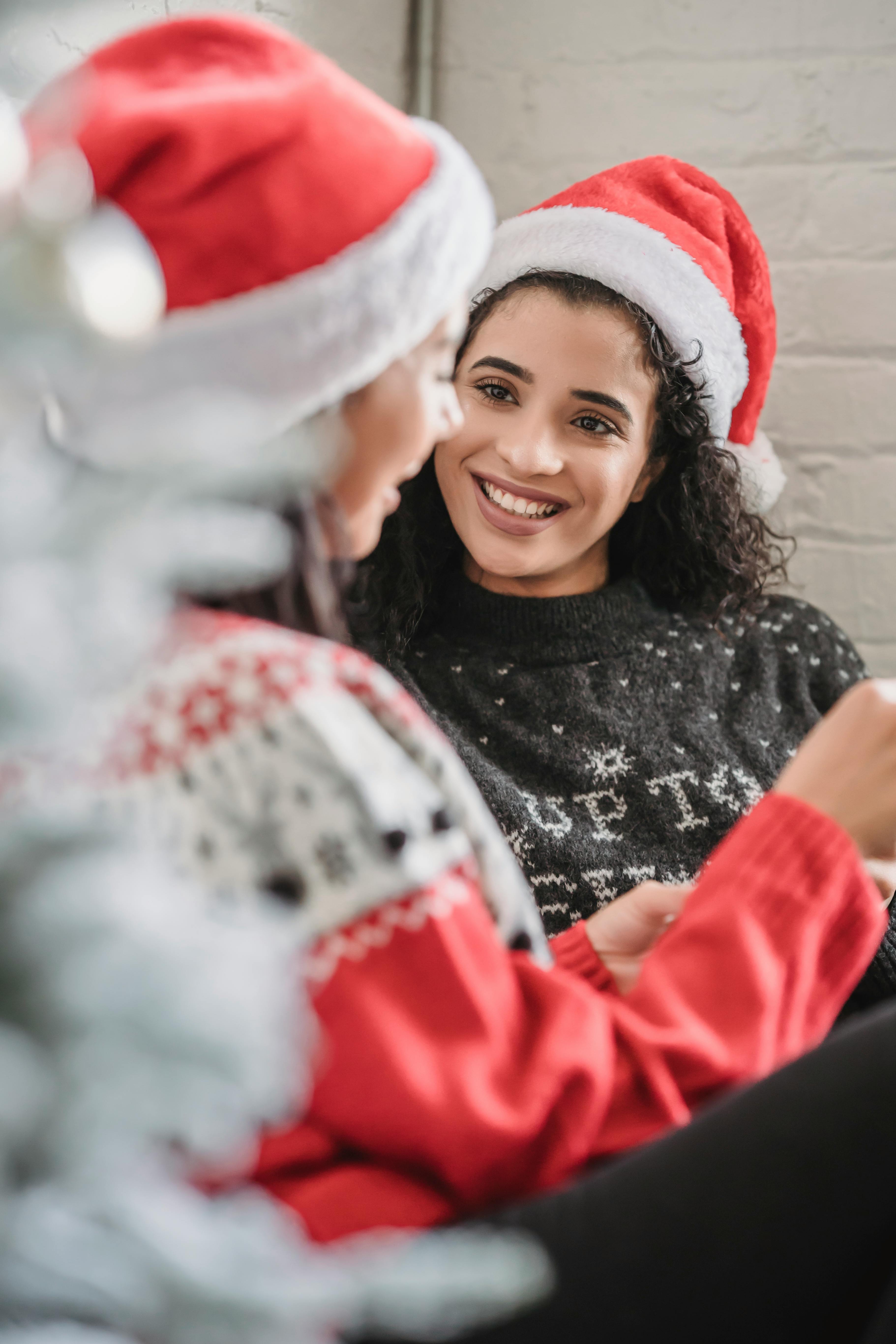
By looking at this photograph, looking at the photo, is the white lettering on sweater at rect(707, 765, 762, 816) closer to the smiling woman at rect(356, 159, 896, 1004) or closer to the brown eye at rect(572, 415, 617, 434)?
the smiling woman at rect(356, 159, 896, 1004)

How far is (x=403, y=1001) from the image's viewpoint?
557 millimetres

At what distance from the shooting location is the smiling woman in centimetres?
117

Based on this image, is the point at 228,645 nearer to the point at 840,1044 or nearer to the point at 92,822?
the point at 92,822

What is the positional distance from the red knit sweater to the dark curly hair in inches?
27.4

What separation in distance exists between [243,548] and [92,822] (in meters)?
0.09

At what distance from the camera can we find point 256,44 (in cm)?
68

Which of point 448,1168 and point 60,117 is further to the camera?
point 448,1168

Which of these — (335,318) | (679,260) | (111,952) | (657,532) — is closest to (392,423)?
(335,318)

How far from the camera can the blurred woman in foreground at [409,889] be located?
54 centimetres

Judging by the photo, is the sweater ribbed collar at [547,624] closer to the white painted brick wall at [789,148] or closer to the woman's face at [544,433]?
the woman's face at [544,433]

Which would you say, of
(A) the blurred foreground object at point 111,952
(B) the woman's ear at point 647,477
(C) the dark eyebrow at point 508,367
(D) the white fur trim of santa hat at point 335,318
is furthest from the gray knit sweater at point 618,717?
(A) the blurred foreground object at point 111,952

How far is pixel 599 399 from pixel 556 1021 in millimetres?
801

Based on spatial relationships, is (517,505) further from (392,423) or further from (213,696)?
(213,696)

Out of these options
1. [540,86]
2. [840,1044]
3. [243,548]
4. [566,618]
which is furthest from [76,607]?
[540,86]
